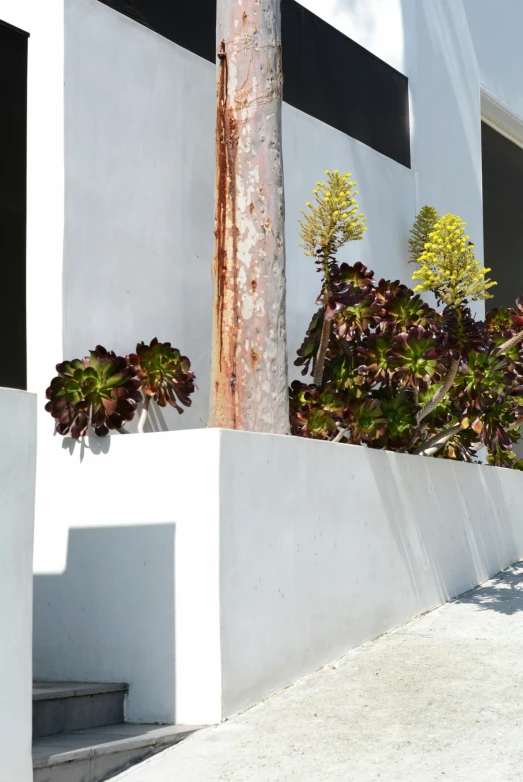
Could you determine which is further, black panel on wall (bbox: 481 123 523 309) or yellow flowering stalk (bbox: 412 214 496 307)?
black panel on wall (bbox: 481 123 523 309)

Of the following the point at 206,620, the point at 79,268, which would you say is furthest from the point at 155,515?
the point at 79,268

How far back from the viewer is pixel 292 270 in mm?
7652

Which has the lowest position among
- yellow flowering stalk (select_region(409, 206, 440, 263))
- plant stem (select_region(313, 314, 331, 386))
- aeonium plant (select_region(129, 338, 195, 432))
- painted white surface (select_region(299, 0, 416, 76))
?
aeonium plant (select_region(129, 338, 195, 432))

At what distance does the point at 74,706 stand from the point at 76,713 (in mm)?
37

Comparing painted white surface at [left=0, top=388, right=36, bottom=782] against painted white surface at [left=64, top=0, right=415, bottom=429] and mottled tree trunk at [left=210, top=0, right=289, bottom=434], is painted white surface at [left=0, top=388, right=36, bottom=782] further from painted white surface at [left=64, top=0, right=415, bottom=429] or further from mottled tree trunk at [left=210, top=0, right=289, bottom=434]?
mottled tree trunk at [left=210, top=0, right=289, bottom=434]

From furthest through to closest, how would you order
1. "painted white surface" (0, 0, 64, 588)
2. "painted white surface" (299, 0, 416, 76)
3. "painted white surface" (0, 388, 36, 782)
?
1. "painted white surface" (299, 0, 416, 76)
2. "painted white surface" (0, 0, 64, 588)
3. "painted white surface" (0, 388, 36, 782)

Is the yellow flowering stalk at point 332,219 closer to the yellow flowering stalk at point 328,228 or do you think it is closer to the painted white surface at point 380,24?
the yellow flowering stalk at point 328,228

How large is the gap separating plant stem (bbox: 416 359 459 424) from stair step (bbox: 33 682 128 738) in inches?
112

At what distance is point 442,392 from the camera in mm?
6742

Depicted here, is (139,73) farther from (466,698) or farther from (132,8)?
Result: (466,698)

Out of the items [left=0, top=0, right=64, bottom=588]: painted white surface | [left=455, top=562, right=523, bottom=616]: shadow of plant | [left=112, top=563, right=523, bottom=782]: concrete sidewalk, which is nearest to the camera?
[left=112, top=563, right=523, bottom=782]: concrete sidewalk

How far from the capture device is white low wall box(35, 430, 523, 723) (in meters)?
4.91

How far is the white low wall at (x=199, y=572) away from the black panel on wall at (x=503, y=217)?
8.08 metres

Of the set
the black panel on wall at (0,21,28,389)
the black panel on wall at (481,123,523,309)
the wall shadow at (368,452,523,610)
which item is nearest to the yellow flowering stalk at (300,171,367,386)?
the wall shadow at (368,452,523,610)
